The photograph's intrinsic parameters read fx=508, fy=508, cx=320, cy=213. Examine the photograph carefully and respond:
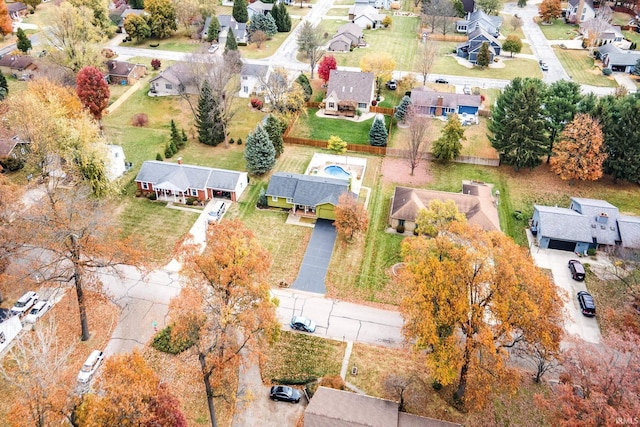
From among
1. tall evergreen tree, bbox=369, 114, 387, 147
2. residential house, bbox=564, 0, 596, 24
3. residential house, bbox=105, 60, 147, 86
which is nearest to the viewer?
tall evergreen tree, bbox=369, 114, 387, 147

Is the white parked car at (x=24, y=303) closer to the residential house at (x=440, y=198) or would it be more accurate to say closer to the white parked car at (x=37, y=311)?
the white parked car at (x=37, y=311)

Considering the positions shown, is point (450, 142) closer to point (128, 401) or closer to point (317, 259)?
point (317, 259)

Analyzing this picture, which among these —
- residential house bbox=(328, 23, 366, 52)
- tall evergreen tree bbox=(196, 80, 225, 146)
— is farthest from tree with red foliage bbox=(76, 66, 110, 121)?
residential house bbox=(328, 23, 366, 52)

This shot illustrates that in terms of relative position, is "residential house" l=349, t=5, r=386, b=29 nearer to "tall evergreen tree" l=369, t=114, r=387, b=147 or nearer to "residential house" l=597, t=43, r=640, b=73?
"residential house" l=597, t=43, r=640, b=73

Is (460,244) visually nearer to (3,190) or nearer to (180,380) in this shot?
(180,380)

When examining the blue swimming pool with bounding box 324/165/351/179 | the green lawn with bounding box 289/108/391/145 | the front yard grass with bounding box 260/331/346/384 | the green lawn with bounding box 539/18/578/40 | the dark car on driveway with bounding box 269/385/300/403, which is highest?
the green lawn with bounding box 539/18/578/40

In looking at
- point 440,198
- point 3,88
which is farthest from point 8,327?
point 3,88

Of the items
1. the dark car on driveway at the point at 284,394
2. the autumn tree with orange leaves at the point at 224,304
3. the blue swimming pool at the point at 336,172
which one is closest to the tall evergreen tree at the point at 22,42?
the blue swimming pool at the point at 336,172
